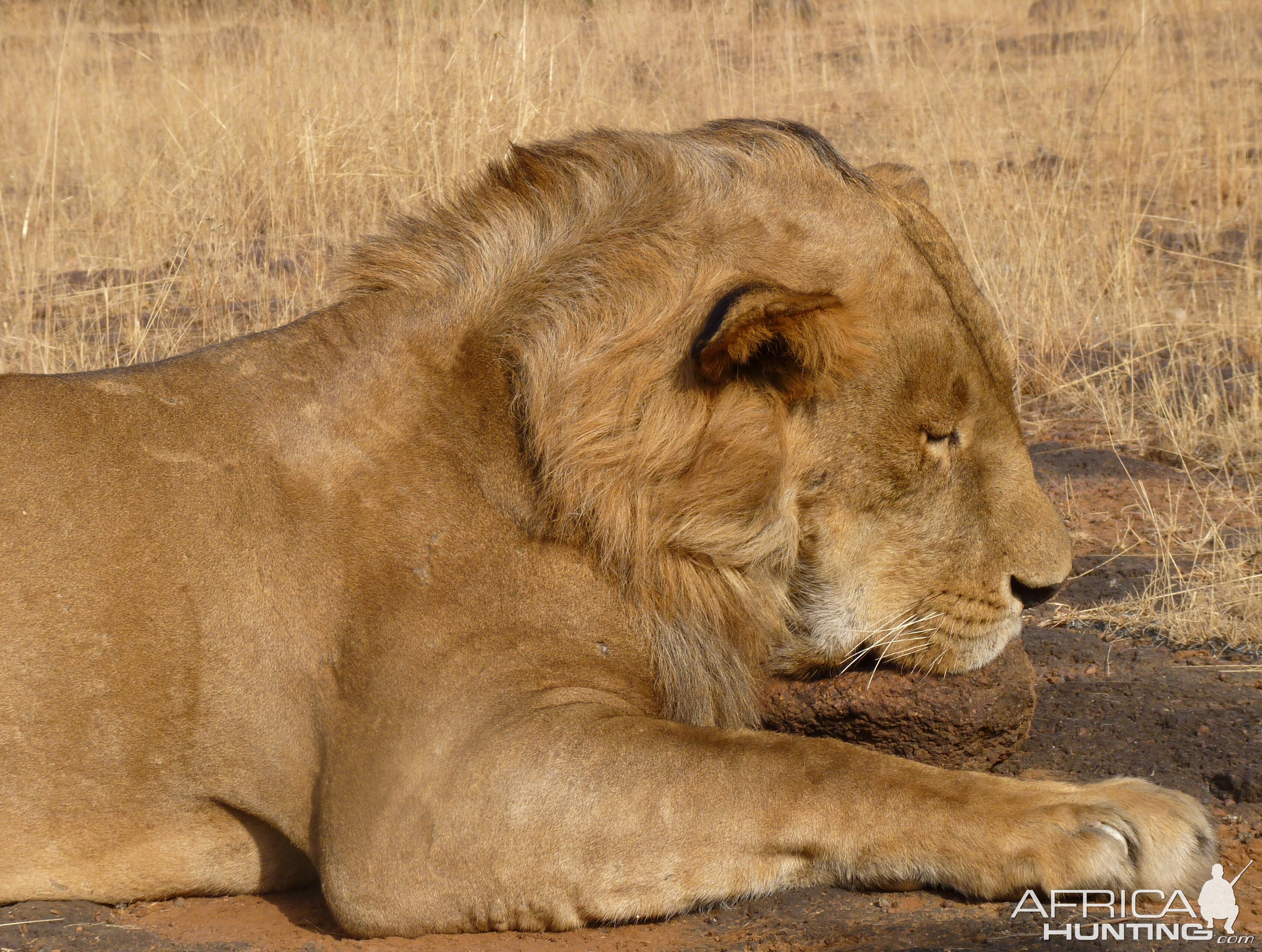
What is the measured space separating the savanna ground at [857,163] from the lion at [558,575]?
0.56 ft

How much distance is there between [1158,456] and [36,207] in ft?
20.3

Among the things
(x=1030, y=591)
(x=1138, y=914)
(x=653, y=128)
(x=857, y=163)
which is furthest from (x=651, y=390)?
(x=857, y=163)

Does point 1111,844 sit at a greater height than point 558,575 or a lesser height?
lesser

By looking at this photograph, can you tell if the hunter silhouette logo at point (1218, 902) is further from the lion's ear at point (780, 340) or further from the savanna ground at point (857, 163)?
the lion's ear at point (780, 340)

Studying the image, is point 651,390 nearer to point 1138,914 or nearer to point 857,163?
point 1138,914

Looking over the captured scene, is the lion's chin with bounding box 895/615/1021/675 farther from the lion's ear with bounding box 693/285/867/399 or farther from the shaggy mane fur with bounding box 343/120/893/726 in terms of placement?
the lion's ear with bounding box 693/285/867/399

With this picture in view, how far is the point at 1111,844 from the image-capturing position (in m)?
2.31

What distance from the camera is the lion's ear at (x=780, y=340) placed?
2479mm

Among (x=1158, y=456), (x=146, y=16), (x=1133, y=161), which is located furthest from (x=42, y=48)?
(x=1158, y=456)

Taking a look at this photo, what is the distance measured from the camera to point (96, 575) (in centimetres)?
260

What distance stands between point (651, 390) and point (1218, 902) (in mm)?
1367

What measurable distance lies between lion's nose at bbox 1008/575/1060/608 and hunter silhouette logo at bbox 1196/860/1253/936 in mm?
644

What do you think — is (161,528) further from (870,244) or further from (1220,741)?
(1220,741)

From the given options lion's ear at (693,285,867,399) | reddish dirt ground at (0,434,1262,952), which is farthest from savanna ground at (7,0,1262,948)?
lion's ear at (693,285,867,399)
